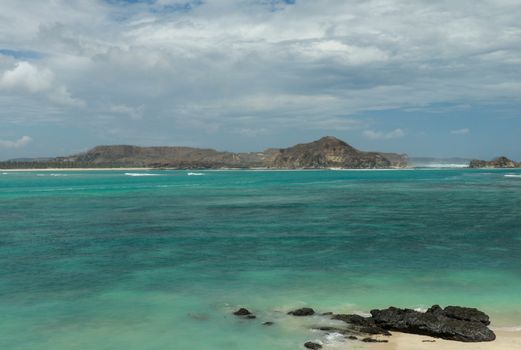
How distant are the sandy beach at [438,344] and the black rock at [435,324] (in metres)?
0.28

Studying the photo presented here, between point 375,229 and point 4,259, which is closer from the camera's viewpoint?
point 4,259

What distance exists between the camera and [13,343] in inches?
657

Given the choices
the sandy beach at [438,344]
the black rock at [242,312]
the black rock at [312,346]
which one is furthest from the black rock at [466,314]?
the black rock at [242,312]

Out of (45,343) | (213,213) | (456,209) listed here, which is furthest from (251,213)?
(45,343)

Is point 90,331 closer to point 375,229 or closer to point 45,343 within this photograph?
point 45,343

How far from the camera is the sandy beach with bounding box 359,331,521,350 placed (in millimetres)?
15219

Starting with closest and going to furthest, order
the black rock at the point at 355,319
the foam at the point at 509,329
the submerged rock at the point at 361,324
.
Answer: the submerged rock at the point at 361,324
the foam at the point at 509,329
the black rock at the point at 355,319

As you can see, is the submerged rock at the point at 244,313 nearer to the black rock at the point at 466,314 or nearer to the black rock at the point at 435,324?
the black rock at the point at 435,324

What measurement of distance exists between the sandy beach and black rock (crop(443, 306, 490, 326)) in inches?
38.2

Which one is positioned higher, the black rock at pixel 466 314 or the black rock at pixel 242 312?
the black rock at pixel 466 314

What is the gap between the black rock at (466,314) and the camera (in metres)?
17.1

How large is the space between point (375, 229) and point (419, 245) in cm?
794

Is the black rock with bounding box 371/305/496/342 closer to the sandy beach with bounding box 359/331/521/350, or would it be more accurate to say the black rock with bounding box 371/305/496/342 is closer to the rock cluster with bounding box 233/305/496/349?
the rock cluster with bounding box 233/305/496/349

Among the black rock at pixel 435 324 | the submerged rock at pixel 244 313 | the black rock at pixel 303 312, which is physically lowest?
the submerged rock at pixel 244 313
